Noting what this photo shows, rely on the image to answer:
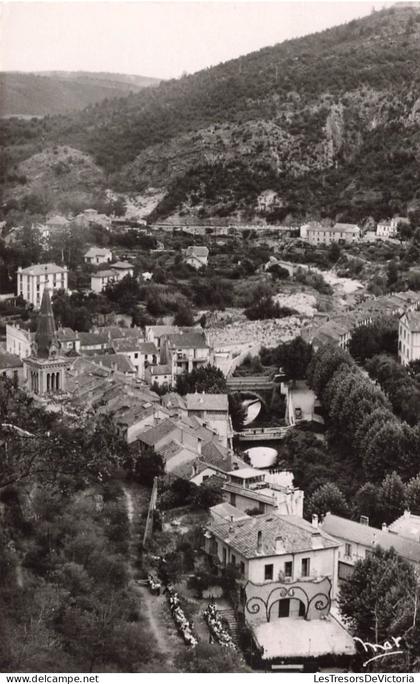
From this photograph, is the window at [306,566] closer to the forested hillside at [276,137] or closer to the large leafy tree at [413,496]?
the large leafy tree at [413,496]

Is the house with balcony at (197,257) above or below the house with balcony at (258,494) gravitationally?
below

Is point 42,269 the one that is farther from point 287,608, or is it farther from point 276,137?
point 276,137

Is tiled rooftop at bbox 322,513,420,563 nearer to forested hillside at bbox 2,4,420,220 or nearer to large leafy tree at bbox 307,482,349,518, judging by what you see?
large leafy tree at bbox 307,482,349,518

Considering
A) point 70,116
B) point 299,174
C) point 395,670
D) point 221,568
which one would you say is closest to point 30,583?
point 221,568

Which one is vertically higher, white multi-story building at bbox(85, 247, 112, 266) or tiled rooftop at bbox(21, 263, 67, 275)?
tiled rooftop at bbox(21, 263, 67, 275)
